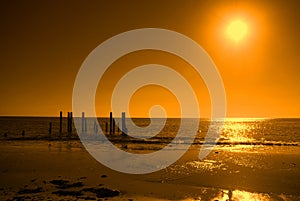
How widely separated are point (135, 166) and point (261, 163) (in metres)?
9.93

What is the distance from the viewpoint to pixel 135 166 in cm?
2341

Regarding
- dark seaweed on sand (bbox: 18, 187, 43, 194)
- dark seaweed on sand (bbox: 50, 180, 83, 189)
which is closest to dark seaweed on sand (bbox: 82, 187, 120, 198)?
dark seaweed on sand (bbox: 50, 180, 83, 189)

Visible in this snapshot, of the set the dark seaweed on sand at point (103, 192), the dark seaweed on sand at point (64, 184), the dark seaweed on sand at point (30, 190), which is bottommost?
the dark seaweed on sand at point (103, 192)

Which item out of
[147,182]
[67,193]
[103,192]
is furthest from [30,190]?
[147,182]

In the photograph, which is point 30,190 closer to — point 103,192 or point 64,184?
point 64,184

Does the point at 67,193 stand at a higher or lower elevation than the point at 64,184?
lower

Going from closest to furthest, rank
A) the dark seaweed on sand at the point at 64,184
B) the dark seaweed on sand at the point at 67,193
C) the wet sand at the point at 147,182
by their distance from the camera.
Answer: the dark seaweed on sand at the point at 67,193
the wet sand at the point at 147,182
the dark seaweed on sand at the point at 64,184

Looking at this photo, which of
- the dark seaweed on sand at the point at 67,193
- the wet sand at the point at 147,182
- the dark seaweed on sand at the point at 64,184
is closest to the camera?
the dark seaweed on sand at the point at 67,193

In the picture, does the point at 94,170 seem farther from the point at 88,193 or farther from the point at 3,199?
the point at 3,199

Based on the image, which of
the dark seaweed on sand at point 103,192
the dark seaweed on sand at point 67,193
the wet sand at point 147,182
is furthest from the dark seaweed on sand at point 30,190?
the dark seaweed on sand at point 103,192

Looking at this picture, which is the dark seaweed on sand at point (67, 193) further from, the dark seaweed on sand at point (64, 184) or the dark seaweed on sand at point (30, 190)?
the dark seaweed on sand at point (64, 184)

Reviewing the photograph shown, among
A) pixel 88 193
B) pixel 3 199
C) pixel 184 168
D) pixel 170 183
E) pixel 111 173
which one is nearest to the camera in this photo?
pixel 3 199

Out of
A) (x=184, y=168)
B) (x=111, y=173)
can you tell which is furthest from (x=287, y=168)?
(x=111, y=173)

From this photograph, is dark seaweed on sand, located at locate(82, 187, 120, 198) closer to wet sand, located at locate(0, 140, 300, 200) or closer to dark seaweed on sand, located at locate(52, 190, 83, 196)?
wet sand, located at locate(0, 140, 300, 200)
